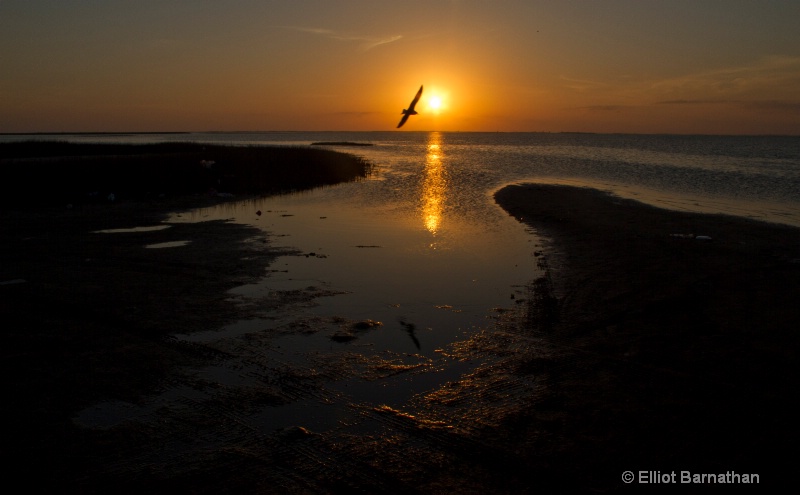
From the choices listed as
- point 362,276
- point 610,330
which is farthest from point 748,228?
point 362,276

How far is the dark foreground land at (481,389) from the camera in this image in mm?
5770

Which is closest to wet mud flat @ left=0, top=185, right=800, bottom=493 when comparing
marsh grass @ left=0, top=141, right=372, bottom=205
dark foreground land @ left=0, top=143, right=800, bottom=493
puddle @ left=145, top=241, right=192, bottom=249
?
dark foreground land @ left=0, top=143, right=800, bottom=493

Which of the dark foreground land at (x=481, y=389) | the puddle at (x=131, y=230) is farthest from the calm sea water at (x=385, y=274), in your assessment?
the puddle at (x=131, y=230)

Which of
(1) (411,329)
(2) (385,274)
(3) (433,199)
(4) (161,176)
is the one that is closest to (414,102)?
(2) (385,274)

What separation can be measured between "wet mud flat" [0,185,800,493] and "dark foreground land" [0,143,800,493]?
0.10 feet

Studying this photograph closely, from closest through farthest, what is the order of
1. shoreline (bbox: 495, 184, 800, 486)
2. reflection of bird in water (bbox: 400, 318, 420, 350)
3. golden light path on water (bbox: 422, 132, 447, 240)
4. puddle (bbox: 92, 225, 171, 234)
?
1. shoreline (bbox: 495, 184, 800, 486)
2. reflection of bird in water (bbox: 400, 318, 420, 350)
3. puddle (bbox: 92, 225, 171, 234)
4. golden light path on water (bbox: 422, 132, 447, 240)

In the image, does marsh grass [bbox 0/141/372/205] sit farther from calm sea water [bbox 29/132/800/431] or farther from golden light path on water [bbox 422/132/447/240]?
golden light path on water [bbox 422/132/447/240]

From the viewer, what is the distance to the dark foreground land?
5770 mm

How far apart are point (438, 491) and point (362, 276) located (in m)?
8.84

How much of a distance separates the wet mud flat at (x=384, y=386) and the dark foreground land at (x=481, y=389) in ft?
0.10

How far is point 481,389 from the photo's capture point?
25.2ft

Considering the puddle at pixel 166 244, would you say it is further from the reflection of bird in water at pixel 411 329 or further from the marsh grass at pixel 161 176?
the marsh grass at pixel 161 176

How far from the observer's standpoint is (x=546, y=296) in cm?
1220

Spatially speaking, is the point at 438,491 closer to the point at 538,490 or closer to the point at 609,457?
the point at 538,490
